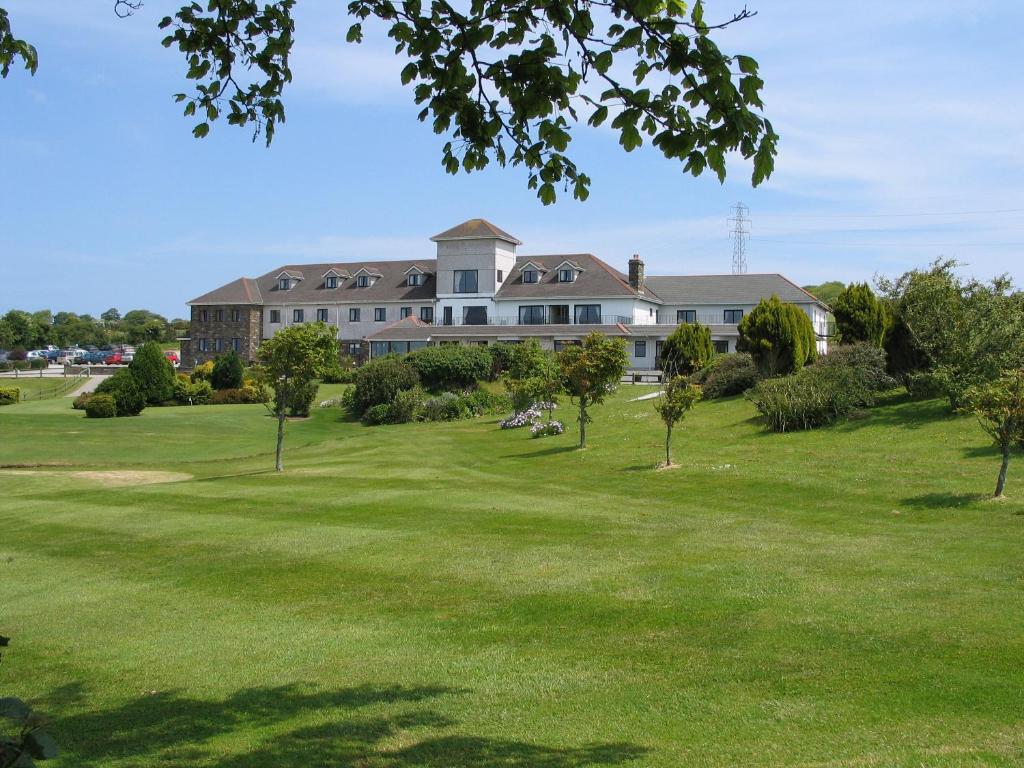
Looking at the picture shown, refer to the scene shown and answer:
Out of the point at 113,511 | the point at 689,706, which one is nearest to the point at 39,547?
the point at 113,511

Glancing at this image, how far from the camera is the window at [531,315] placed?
245 ft

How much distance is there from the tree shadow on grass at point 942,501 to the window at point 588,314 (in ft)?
176

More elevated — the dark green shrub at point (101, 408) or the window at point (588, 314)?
the window at point (588, 314)

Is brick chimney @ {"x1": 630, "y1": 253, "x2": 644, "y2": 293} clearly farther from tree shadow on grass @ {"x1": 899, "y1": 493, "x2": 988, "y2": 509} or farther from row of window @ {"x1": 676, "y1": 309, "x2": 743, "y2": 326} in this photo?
tree shadow on grass @ {"x1": 899, "y1": 493, "x2": 988, "y2": 509}

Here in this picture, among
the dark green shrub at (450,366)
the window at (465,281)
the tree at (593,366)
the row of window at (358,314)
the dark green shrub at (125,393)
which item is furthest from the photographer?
the row of window at (358,314)

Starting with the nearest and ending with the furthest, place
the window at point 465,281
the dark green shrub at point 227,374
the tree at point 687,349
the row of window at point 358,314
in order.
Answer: the tree at point 687,349 → the dark green shrub at point 227,374 → the window at point 465,281 → the row of window at point 358,314

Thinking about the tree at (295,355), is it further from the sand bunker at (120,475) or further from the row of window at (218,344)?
the row of window at (218,344)

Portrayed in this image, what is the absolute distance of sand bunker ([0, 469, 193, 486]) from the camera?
27.0m

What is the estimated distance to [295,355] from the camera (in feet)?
90.6

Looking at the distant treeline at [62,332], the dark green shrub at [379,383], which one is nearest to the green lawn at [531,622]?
the dark green shrub at [379,383]

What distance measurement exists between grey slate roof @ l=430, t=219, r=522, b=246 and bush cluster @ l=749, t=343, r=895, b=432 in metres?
47.8

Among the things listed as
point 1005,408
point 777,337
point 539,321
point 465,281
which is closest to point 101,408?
point 777,337

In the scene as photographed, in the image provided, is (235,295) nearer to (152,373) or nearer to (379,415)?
(152,373)

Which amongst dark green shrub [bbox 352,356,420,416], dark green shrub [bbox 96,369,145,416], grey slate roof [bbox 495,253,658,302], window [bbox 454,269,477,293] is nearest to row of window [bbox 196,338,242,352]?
window [bbox 454,269,477,293]
